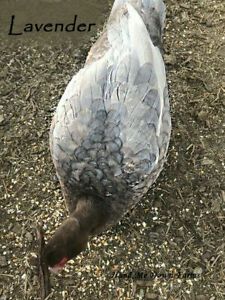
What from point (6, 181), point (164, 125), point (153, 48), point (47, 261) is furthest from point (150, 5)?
point (47, 261)

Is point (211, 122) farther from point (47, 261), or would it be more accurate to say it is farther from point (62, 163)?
point (47, 261)

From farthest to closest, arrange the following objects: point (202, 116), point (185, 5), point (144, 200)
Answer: point (185, 5) < point (202, 116) < point (144, 200)

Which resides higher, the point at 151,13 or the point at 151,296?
the point at 151,13

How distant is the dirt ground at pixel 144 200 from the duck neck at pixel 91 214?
1.08ft

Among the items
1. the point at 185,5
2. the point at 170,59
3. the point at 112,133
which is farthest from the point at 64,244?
the point at 185,5

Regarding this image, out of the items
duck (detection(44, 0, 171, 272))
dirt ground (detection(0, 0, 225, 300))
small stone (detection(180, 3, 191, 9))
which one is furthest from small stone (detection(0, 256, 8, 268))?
small stone (detection(180, 3, 191, 9))

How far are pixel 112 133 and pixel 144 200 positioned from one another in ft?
2.16

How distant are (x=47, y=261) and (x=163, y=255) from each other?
94 cm

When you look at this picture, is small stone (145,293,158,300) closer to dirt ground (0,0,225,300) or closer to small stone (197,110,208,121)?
dirt ground (0,0,225,300)

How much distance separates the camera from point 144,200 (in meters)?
3.12

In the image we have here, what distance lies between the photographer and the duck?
2.62m

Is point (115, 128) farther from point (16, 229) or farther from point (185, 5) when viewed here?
point (185, 5)

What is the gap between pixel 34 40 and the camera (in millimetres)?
3701

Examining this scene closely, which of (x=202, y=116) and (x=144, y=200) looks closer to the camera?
(x=144, y=200)
